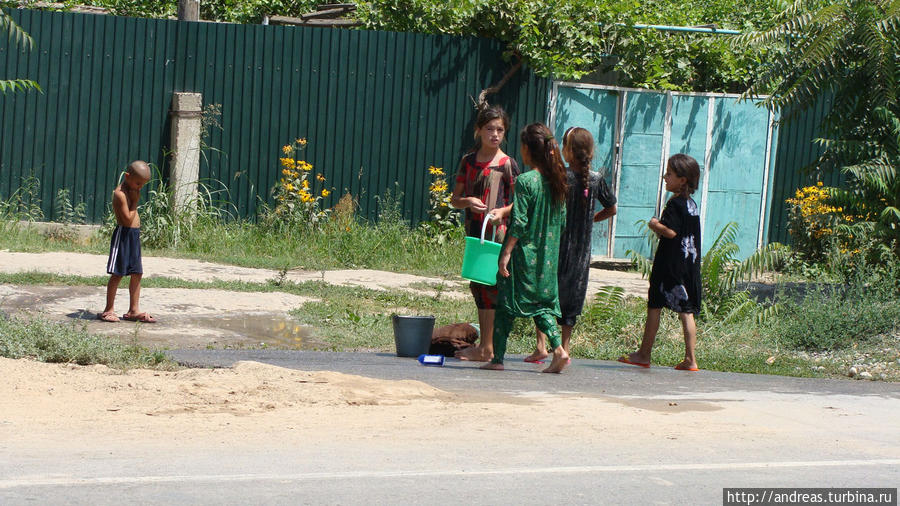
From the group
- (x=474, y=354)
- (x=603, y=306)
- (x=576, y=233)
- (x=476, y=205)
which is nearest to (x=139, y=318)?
(x=474, y=354)

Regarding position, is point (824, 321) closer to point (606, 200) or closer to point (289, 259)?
point (606, 200)

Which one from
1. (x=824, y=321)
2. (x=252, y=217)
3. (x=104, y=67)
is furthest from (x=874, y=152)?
(x=104, y=67)

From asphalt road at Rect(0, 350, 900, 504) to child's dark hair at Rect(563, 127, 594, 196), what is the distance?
167cm

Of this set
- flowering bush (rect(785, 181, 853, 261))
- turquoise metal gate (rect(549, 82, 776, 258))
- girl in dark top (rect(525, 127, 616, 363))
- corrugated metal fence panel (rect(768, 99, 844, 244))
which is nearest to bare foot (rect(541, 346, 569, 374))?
girl in dark top (rect(525, 127, 616, 363))

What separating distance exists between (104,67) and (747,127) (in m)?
8.18

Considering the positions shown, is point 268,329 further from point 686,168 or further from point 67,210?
point 67,210

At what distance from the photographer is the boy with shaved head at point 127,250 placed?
881 cm

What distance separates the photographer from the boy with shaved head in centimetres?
881

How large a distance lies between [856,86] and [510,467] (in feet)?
23.9

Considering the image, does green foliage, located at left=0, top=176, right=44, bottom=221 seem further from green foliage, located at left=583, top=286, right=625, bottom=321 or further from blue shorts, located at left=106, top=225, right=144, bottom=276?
green foliage, located at left=583, top=286, right=625, bottom=321

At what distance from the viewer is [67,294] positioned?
9.60 meters

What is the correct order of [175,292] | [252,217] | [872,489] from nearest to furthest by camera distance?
[872,489] → [175,292] → [252,217]

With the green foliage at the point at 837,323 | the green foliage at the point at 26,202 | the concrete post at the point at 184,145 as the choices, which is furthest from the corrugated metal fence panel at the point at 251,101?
the green foliage at the point at 837,323

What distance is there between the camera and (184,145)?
43.5 feet
